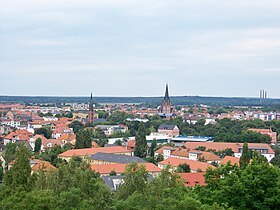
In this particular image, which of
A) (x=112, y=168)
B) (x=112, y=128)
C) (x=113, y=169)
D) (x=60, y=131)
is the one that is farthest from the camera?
(x=112, y=128)

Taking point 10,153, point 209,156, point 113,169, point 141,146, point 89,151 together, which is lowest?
point 209,156

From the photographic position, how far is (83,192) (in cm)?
2467

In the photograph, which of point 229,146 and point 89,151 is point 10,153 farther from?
point 229,146

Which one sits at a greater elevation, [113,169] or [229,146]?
[113,169]

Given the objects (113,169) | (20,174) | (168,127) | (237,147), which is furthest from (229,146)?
(20,174)

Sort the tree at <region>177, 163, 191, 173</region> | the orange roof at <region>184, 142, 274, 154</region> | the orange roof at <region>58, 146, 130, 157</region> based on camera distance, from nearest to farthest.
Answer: the tree at <region>177, 163, 191, 173</region> → the orange roof at <region>58, 146, 130, 157</region> → the orange roof at <region>184, 142, 274, 154</region>

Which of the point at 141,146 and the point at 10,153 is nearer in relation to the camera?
the point at 10,153

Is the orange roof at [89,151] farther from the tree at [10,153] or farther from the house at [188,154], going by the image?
the tree at [10,153]

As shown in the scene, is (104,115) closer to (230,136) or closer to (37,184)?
(230,136)

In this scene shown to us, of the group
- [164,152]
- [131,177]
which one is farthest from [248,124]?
[131,177]

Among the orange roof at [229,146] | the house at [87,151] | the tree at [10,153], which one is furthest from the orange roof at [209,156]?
the tree at [10,153]

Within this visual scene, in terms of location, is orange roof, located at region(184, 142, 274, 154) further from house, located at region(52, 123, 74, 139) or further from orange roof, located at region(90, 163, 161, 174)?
house, located at region(52, 123, 74, 139)

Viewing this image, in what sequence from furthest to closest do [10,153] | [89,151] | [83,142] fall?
[83,142] < [89,151] < [10,153]

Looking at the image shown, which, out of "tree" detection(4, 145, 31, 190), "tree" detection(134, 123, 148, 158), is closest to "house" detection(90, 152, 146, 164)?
"tree" detection(134, 123, 148, 158)
